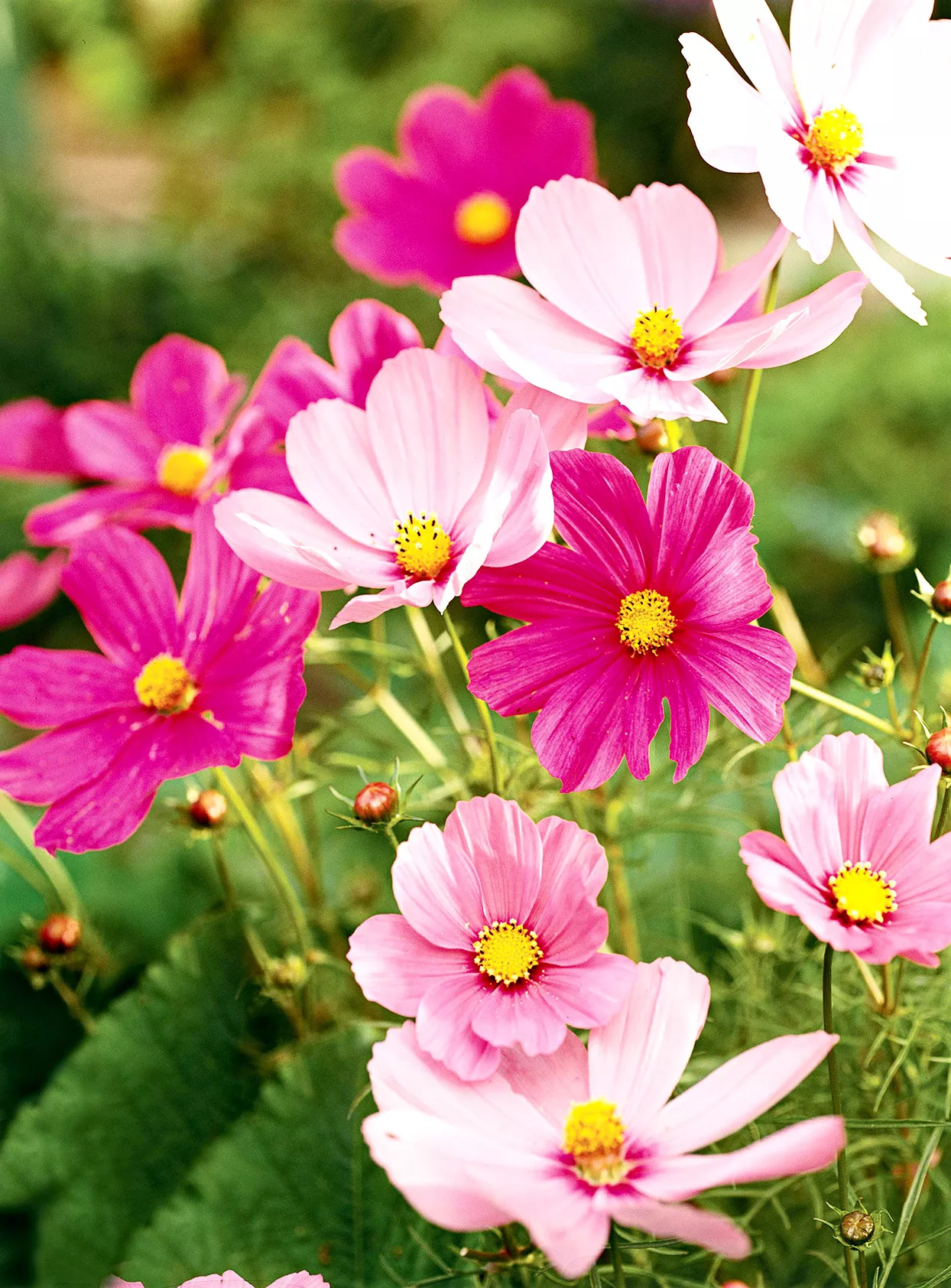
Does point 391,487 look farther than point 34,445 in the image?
No

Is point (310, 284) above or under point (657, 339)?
above

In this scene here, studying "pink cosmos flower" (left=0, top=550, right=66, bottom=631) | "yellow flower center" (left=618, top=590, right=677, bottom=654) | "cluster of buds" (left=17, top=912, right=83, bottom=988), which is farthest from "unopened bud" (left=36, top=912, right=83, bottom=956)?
"yellow flower center" (left=618, top=590, right=677, bottom=654)

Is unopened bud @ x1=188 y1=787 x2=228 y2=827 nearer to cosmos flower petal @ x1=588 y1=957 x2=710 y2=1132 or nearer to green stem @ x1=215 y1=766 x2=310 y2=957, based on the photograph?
green stem @ x1=215 y1=766 x2=310 y2=957

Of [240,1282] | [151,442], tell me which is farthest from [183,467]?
[240,1282]

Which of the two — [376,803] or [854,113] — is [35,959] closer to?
[376,803]

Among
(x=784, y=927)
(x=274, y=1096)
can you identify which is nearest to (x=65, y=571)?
(x=274, y=1096)
